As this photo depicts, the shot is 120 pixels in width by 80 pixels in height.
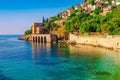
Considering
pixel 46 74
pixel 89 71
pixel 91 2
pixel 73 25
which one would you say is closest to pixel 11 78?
pixel 46 74

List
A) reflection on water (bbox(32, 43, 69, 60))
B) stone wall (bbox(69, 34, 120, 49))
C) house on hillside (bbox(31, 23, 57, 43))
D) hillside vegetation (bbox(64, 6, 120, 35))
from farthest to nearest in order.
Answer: house on hillside (bbox(31, 23, 57, 43)) → hillside vegetation (bbox(64, 6, 120, 35)) → stone wall (bbox(69, 34, 120, 49)) → reflection on water (bbox(32, 43, 69, 60))

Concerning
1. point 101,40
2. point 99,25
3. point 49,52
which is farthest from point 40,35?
point 49,52

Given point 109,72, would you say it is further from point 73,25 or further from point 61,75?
point 73,25

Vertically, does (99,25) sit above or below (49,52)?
above

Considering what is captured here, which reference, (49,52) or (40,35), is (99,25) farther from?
(40,35)

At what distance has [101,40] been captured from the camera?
6825 cm

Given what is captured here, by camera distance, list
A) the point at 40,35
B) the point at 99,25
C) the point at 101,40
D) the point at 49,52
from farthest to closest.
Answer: the point at 40,35
the point at 99,25
the point at 101,40
the point at 49,52

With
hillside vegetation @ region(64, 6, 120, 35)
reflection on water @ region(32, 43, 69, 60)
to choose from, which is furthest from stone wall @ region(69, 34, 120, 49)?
reflection on water @ region(32, 43, 69, 60)

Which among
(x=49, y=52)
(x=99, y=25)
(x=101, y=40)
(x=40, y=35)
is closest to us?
(x=49, y=52)

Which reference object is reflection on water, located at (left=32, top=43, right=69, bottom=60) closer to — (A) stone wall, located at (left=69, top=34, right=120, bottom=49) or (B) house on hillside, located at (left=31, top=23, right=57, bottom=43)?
(A) stone wall, located at (left=69, top=34, right=120, bottom=49)

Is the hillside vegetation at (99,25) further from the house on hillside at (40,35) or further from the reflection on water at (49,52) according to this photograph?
the reflection on water at (49,52)

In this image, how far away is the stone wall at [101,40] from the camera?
59.9 m

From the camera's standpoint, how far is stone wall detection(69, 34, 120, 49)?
5991cm

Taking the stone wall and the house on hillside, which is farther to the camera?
the house on hillside
